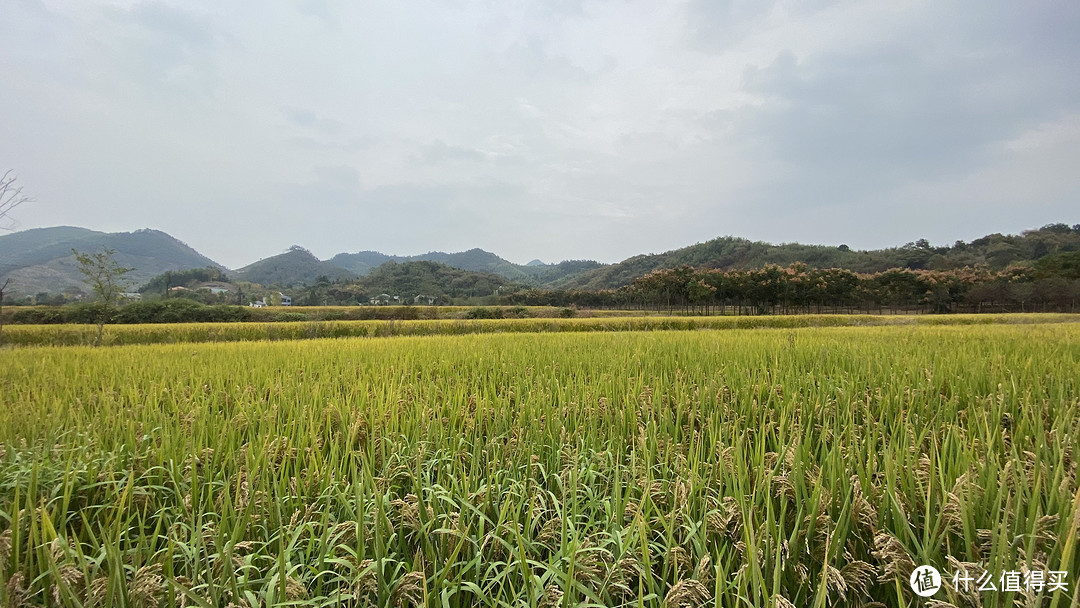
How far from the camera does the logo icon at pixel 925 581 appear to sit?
112cm

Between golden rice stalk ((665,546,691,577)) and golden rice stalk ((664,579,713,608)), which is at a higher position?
golden rice stalk ((664,579,713,608))

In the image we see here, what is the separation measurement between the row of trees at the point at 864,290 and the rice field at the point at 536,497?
4723cm

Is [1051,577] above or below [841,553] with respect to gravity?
above

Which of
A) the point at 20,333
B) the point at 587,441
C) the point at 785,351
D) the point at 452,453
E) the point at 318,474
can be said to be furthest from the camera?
the point at 20,333

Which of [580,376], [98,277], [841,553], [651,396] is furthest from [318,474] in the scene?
[98,277]

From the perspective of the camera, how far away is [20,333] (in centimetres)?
1633

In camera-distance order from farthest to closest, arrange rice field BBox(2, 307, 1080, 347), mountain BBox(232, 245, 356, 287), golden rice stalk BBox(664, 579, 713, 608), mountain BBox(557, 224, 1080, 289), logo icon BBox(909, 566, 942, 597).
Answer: mountain BBox(232, 245, 356, 287) → mountain BBox(557, 224, 1080, 289) → rice field BBox(2, 307, 1080, 347) → logo icon BBox(909, 566, 942, 597) → golden rice stalk BBox(664, 579, 713, 608)

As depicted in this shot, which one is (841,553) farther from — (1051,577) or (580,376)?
(580,376)

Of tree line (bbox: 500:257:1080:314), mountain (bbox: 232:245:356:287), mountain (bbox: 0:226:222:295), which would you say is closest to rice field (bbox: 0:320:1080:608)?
tree line (bbox: 500:257:1080:314)

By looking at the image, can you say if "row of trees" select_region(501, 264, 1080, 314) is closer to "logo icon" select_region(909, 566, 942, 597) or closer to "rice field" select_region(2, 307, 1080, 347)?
"rice field" select_region(2, 307, 1080, 347)

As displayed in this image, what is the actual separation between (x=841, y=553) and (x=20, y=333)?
87.1 feet

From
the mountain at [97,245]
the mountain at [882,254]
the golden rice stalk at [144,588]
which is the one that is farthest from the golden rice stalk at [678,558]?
the mountain at [97,245]

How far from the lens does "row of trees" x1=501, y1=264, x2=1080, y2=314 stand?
4394 centimetres

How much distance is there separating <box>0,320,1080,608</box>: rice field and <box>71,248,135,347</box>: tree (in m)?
14.3
